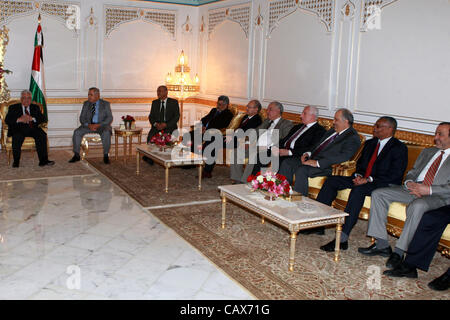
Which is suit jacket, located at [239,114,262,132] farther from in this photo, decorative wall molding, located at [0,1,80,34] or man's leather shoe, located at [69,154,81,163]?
decorative wall molding, located at [0,1,80,34]

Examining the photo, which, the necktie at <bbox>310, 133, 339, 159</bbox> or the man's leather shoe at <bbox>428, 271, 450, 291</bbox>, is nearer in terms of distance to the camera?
the man's leather shoe at <bbox>428, 271, 450, 291</bbox>

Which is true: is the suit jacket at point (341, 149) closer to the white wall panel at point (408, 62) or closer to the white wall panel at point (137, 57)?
the white wall panel at point (408, 62)

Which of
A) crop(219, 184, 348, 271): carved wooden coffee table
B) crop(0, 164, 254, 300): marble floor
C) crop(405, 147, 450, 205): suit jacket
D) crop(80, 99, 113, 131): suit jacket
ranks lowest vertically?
crop(0, 164, 254, 300): marble floor

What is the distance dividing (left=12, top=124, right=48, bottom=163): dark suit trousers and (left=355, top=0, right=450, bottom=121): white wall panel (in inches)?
197

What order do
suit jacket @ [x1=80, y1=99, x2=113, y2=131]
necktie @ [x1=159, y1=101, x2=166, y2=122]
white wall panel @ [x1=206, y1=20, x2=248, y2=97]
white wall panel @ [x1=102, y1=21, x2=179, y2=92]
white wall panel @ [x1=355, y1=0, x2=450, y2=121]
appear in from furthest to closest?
1. white wall panel @ [x1=102, y1=21, x2=179, y2=92]
2. white wall panel @ [x1=206, y1=20, x2=248, y2=97]
3. necktie @ [x1=159, y1=101, x2=166, y2=122]
4. suit jacket @ [x1=80, y1=99, x2=113, y2=131]
5. white wall panel @ [x1=355, y1=0, x2=450, y2=121]

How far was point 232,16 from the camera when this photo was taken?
9.15 meters

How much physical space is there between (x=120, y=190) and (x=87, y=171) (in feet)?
4.37

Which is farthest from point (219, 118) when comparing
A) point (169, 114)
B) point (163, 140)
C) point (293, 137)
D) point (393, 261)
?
point (393, 261)

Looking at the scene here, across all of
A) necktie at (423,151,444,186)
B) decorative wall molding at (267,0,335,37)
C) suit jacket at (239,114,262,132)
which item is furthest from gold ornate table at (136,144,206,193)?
necktie at (423,151,444,186)

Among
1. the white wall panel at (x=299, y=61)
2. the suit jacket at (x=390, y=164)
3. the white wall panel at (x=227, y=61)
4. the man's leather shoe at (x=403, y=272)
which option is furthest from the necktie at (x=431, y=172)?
the white wall panel at (x=227, y=61)

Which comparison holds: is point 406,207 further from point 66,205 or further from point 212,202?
point 66,205

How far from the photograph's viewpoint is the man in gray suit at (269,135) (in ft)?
21.4

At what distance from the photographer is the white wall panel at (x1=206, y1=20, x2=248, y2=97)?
893 cm

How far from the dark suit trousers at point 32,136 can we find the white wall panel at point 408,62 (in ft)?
16.4
